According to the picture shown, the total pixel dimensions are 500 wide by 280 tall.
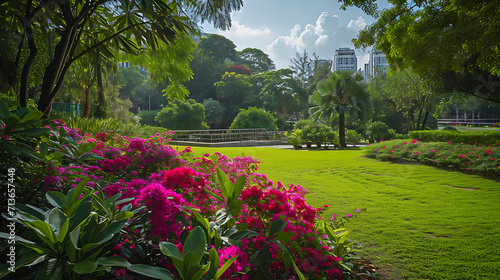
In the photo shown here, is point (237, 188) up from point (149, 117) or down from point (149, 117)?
down

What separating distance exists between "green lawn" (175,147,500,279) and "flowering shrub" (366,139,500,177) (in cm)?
29

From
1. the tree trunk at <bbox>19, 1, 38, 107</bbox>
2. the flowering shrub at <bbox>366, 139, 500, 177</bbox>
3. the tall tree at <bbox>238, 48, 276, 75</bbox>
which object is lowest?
the flowering shrub at <bbox>366, 139, 500, 177</bbox>

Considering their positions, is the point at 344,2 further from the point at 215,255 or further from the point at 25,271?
the point at 25,271

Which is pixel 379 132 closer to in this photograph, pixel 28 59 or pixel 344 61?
pixel 344 61

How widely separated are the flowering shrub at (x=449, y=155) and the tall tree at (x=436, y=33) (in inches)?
59.1

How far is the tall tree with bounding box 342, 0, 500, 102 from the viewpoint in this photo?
3512mm

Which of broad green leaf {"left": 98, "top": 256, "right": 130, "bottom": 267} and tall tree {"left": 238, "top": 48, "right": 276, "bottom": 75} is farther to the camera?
tall tree {"left": 238, "top": 48, "right": 276, "bottom": 75}

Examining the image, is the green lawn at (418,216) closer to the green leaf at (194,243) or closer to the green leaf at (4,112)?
the green leaf at (194,243)

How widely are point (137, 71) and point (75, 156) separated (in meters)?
24.7

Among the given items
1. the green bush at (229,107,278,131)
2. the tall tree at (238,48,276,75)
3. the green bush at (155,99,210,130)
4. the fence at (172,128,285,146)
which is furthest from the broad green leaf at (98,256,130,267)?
the green bush at (155,99,210,130)

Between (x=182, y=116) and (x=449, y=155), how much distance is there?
1323 centimetres

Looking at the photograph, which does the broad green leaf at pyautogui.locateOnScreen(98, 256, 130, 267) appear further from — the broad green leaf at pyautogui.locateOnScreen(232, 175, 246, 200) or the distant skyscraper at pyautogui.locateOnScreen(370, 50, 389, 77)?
the distant skyscraper at pyautogui.locateOnScreen(370, 50, 389, 77)

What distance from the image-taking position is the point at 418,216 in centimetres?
267

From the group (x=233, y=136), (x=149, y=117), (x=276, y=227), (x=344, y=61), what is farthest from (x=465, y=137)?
(x=149, y=117)
